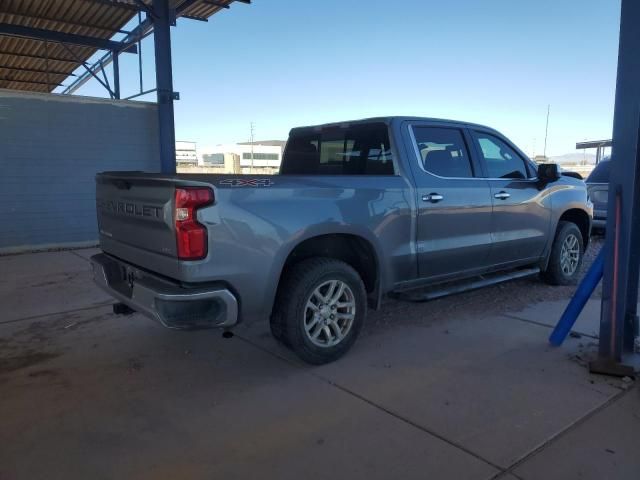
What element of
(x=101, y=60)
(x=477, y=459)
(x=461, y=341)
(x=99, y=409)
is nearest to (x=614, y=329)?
(x=461, y=341)

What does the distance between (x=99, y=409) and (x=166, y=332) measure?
58.5 inches

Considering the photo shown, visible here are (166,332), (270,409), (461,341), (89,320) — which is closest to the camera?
(270,409)

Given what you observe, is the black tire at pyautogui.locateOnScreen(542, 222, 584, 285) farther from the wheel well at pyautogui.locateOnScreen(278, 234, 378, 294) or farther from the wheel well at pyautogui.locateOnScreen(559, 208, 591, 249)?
the wheel well at pyautogui.locateOnScreen(278, 234, 378, 294)

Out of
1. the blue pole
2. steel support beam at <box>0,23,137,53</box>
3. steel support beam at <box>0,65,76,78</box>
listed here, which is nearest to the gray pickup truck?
the blue pole

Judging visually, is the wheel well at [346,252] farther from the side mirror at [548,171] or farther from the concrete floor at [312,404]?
the side mirror at [548,171]

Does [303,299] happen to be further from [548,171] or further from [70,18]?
[70,18]

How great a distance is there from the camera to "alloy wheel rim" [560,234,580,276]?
618 centimetres

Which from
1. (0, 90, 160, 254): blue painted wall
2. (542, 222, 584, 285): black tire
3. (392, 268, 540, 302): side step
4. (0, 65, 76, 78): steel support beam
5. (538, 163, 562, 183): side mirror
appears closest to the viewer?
(392, 268, 540, 302): side step

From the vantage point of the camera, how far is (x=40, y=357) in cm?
410

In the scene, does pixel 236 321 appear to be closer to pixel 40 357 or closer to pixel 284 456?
pixel 284 456

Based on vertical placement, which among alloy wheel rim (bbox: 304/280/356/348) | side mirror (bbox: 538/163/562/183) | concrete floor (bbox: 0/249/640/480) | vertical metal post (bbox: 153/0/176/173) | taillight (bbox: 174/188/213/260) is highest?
vertical metal post (bbox: 153/0/176/173)

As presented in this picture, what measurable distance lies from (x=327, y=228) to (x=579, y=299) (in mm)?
2140

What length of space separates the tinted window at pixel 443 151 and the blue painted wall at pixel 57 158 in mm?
7304

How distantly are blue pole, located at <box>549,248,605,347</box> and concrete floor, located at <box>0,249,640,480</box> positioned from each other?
0.42 ft
